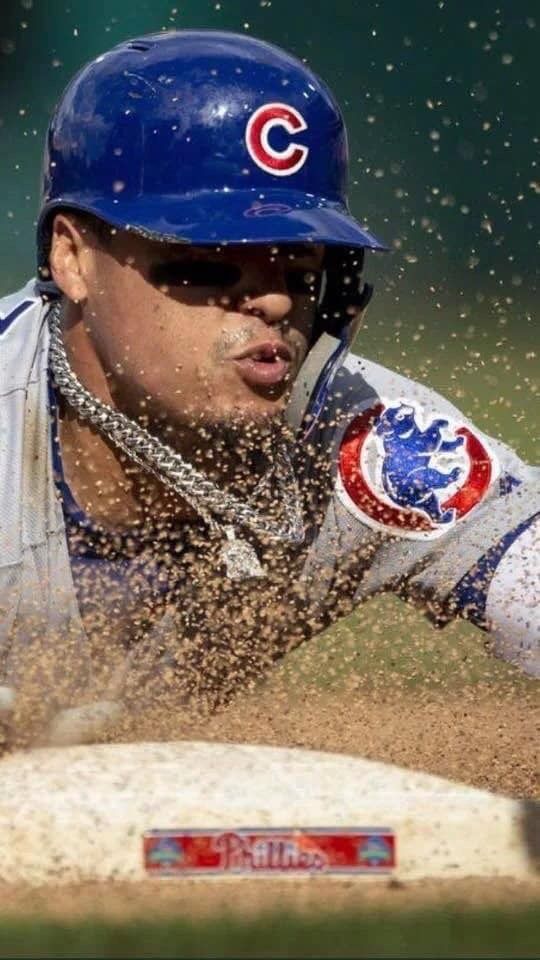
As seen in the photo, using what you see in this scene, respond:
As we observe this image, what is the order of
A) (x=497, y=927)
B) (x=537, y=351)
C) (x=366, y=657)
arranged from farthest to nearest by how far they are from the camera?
(x=537, y=351) → (x=366, y=657) → (x=497, y=927)

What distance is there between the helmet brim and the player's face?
1.7 inches

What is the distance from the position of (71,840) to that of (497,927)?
27.0 inches

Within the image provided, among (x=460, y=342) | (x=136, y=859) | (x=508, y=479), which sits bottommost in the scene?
(x=460, y=342)

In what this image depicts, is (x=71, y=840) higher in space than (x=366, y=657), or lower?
higher

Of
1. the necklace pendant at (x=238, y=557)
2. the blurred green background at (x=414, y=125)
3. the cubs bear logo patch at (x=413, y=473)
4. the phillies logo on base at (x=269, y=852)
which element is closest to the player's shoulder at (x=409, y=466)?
the cubs bear logo patch at (x=413, y=473)

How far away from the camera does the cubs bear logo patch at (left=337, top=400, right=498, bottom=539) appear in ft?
11.5

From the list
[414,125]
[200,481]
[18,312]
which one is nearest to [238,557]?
[200,481]

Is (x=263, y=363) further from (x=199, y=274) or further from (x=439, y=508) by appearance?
(x=439, y=508)

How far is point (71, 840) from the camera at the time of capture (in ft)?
9.84

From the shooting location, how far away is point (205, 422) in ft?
11.0

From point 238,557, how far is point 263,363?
A: 446mm

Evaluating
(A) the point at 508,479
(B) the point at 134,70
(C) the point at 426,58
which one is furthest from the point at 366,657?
(C) the point at 426,58

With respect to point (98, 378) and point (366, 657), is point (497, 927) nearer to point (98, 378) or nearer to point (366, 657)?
point (98, 378)

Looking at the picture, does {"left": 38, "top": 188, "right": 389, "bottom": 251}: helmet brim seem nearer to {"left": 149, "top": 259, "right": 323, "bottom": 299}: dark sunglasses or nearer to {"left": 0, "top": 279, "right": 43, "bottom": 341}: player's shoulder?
{"left": 149, "top": 259, "right": 323, "bottom": 299}: dark sunglasses
